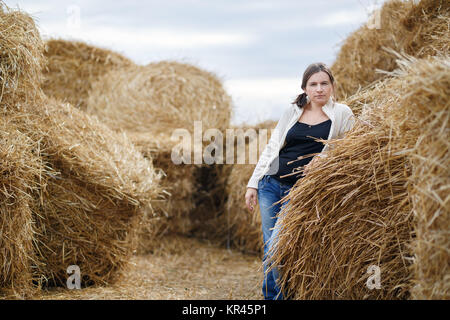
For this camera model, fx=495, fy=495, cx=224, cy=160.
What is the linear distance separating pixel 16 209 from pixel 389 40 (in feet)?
10.4

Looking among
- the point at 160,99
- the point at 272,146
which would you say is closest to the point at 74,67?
the point at 160,99

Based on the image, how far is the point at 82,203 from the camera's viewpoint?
3.52m

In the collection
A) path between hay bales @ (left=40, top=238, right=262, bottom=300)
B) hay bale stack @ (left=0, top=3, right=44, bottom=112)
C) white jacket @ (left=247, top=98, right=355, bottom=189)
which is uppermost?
hay bale stack @ (left=0, top=3, right=44, bottom=112)

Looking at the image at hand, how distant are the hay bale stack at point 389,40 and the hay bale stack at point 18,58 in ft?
7.42

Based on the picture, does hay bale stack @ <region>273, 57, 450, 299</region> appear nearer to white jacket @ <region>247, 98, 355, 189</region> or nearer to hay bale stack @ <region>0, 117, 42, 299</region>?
white jacket @ <region>247, 98, 355, 189</region>

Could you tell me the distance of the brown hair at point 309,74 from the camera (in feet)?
9.74

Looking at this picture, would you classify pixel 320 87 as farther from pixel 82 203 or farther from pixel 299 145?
pixel 82 203

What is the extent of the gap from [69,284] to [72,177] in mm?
791

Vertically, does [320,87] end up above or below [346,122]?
above

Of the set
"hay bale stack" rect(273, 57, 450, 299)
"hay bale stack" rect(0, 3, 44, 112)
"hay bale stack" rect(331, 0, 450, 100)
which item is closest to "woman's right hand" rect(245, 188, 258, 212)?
"hay bale stack" rect(273, 57, 450, 299)

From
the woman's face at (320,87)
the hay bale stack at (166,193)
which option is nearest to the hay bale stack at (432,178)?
the woman's face at (320,87)

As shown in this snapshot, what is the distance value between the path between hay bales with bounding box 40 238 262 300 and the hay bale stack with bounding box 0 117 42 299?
0.82 ft

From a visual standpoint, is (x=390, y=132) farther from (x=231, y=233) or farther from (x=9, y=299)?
(x=231, y=233)

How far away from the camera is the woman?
2.90 meters
